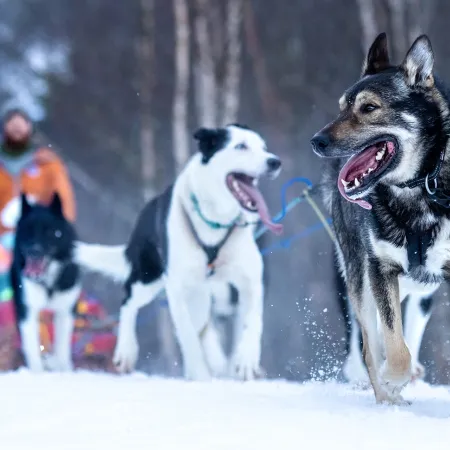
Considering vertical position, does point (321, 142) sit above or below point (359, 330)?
above

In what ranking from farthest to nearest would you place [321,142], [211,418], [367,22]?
[367,22], [321,142], [211,418]

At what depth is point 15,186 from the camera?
20.6 feet

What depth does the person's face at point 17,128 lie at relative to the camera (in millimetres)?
6008

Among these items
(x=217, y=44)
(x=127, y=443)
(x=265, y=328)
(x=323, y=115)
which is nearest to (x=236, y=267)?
(x=127, y=443)

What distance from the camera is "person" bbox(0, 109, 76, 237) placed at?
19.8ft

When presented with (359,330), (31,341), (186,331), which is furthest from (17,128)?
(359,330)

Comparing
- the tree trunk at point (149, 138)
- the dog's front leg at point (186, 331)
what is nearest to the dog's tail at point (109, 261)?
the dog's front leg at point (186, 331)

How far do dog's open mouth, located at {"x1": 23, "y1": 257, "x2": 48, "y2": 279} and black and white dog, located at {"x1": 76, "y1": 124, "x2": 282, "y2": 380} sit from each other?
0.67 metres

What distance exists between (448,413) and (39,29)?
486 inches

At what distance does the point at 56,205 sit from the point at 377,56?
3.02m

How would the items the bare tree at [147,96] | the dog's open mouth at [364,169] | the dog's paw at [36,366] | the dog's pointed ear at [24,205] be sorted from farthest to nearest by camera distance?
the bare tree at [147,96] → the dog's pointed ear at [24,205] → the dog's paw at [36,366] → the dog's open mouth at [364,169]

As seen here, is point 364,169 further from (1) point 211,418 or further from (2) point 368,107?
(1) point 211,418

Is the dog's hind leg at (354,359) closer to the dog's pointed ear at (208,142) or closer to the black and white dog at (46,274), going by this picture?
the dog's pointed ear at (208,142)

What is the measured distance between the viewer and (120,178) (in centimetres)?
1429
